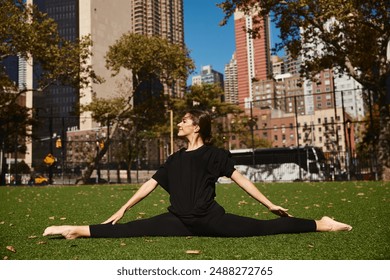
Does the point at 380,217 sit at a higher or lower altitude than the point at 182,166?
lower

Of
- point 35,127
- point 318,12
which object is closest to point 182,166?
point 318,12

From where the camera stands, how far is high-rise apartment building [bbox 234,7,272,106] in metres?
7.52

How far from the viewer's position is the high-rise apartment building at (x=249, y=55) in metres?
7.52

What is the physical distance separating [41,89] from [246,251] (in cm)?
1754

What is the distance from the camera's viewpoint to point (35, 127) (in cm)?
2250

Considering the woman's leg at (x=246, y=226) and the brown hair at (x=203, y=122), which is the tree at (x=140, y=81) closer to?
the brown hair at (x=203, y=122)

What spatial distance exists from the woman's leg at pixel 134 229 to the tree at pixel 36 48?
14.0 meters

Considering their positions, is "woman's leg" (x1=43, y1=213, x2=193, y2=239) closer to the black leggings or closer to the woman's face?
the black leggings

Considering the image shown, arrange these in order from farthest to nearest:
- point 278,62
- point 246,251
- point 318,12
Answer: point 278,62 → point 318,12 → point 246,251

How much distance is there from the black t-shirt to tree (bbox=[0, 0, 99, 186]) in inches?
564

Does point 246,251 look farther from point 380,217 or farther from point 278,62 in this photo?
point 278,62

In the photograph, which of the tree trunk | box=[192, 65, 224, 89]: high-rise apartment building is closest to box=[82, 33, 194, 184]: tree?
box=[192, 65, 224, 89]: high-rise apartment building
